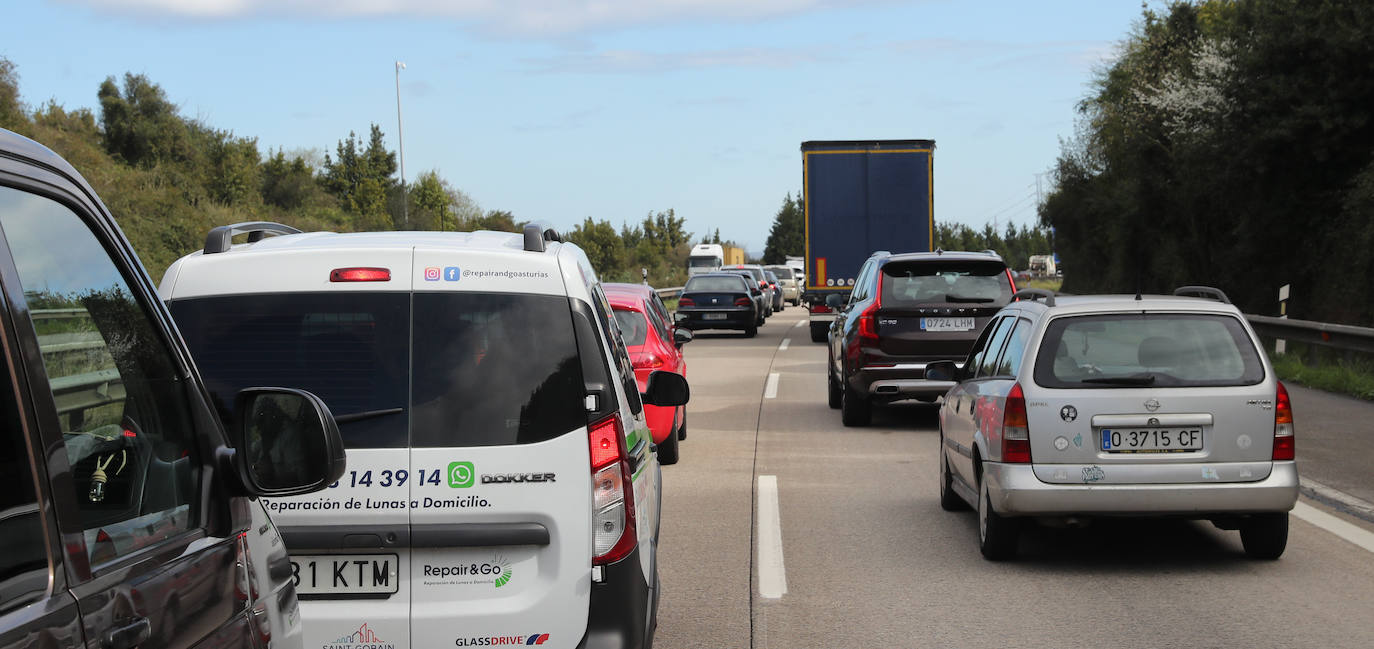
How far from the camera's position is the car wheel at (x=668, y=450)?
38.8 feet

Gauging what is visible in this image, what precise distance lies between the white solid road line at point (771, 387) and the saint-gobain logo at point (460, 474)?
46.9ft

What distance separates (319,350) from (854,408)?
10.6 metres

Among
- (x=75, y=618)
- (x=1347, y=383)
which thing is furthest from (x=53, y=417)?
(x=1347, y=383)

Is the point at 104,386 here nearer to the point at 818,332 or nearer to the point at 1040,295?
the point at 1040,295

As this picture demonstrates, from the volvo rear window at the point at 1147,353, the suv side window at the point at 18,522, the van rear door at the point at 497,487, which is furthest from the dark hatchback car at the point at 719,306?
the suv side window at the point at 18,522

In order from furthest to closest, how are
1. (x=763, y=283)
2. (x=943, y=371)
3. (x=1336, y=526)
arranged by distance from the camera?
(x=763, y=283)
(x=943, y=371)
(x=1336, y=526)

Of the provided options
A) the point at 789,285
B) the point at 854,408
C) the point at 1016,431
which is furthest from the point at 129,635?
the point at 789,285

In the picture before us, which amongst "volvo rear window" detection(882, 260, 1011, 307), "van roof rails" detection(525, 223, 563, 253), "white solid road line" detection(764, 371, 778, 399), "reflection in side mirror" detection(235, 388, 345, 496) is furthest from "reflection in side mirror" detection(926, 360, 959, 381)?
"white solid road line" detection(764, 371, 778, 399)

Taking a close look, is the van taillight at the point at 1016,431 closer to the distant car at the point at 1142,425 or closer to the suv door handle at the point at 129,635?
the distant car at the point at 1142,425

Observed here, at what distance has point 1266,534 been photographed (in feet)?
25.0

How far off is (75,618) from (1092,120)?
198 ft

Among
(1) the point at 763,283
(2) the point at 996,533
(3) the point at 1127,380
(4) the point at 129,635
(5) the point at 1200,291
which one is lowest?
(2) the point at 996,533

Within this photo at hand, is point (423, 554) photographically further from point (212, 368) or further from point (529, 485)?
point (212, 368)

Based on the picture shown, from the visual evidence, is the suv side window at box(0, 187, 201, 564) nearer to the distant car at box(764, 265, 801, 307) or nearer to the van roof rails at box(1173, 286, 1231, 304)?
the van roof rails at box(1173, 286, 1231, 304)
